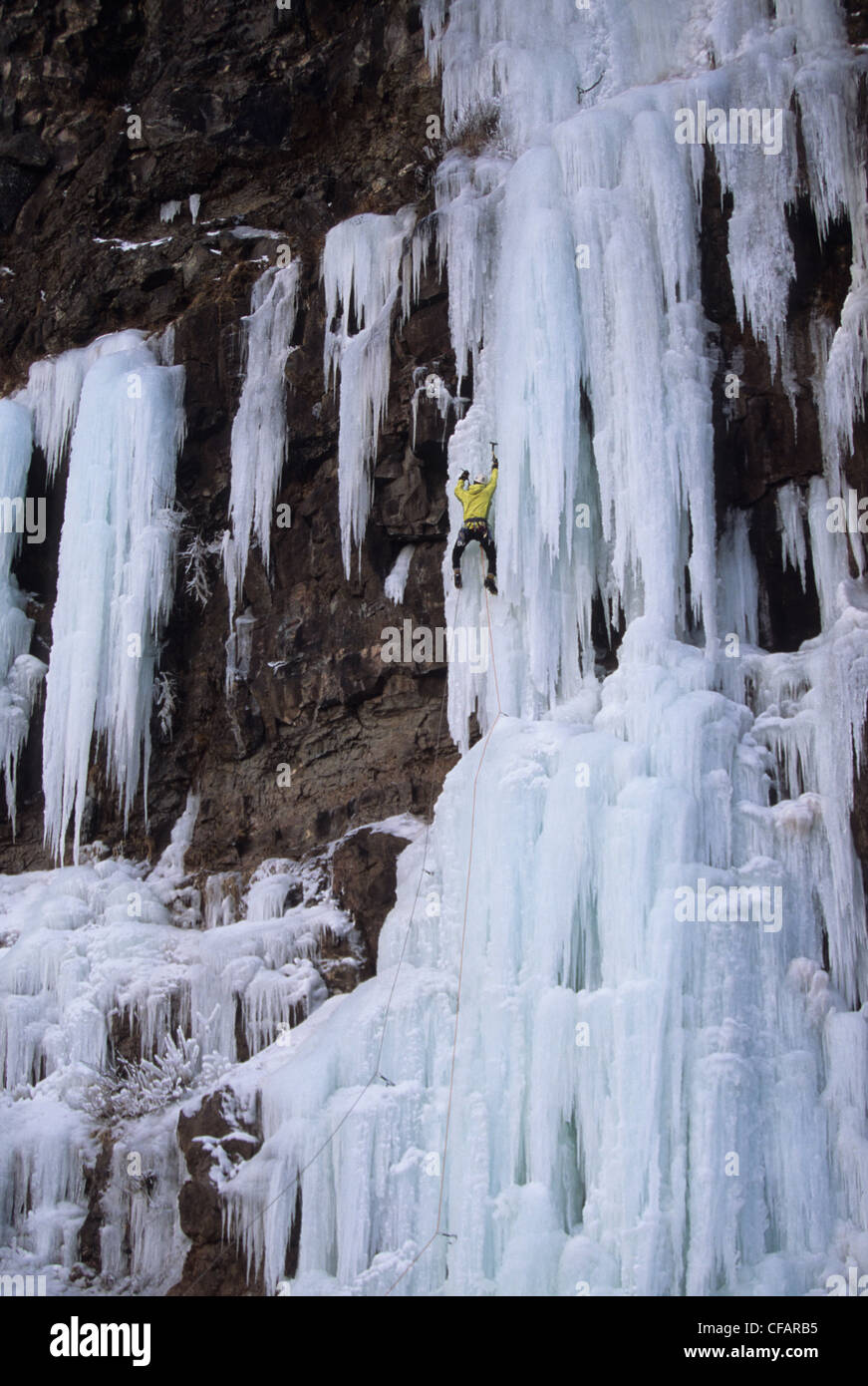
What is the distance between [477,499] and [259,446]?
9.24 feet

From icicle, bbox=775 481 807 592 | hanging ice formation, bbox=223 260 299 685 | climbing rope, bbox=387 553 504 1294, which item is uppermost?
hanging ice formation, bbox=223 260 299 685

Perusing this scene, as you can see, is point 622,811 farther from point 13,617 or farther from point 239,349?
point 13,617

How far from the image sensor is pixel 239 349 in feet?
44.9

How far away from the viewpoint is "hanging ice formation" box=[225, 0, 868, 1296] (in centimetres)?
862

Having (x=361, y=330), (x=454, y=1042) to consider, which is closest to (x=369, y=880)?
(x=454, y=1042)

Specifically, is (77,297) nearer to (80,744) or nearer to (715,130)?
(80,744)

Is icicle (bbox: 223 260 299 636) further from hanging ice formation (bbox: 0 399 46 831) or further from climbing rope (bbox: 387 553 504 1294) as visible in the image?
climbing rope (bbox: 387 553 504 1294)

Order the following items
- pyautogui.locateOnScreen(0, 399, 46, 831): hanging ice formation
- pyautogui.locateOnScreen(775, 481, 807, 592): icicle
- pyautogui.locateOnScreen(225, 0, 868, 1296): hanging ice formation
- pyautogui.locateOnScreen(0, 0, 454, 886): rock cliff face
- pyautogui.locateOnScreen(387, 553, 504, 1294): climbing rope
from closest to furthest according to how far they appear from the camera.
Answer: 1. pyautogui.locateOnScreen(225, 0, 868, 1296): hanging ice formation
2. pyautogui.locateOnScreen(387, 553, 504, 1294): climbing rope
3. pyautogui.locateOnScreen(775, 481, 807, 592): icicle
4. pyautogui.locateOnScreen(0, 0, 454, 886): rock cliff face
5. pyautogui.locateOnScreen(0, 399, 46, 831): hanging ice formation

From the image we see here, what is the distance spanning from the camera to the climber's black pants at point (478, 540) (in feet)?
36.9

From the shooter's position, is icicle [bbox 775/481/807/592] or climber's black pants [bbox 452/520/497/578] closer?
icicle [bbox 775/481/807/592]

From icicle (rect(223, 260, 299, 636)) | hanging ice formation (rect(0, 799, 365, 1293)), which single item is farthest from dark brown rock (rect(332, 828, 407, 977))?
icicle (rect(223, 260, 299, 636))

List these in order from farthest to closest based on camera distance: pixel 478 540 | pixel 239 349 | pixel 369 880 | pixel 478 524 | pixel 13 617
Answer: pixel 13 617 < pixel 239 349 < pixel 478 540 < pixel 478 524 < pixel 369 880

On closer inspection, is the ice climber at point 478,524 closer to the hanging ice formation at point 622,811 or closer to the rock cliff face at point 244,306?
the hanging ice formation at point 622,811

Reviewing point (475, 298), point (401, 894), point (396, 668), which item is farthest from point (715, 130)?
A: point (401, 894)
